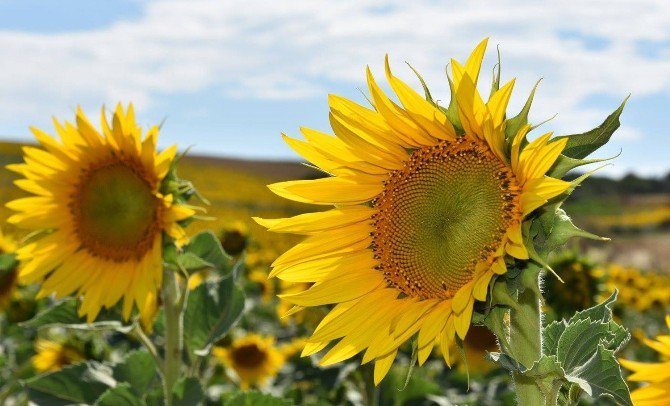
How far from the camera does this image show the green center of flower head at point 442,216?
1.76 meters

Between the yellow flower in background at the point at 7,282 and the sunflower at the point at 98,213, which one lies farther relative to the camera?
the yellow flower in background at the point at 7,282

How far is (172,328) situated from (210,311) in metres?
0.18

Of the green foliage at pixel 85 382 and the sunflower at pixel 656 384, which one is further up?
the sunflower at pixel 656 384

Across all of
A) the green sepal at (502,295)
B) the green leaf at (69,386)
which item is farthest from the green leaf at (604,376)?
the green leaf at (69,386)

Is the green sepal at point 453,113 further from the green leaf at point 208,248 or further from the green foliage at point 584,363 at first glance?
the green leaf at point 208,248

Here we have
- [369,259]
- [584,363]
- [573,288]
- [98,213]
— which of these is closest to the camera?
[584,363]

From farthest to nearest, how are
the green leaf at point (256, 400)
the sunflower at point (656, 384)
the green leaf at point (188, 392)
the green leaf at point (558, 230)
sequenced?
1. the green leaf at point (188, 392)
2. the green leaf at point (256, 400)
3. the sunflower at point (656, 384)
4. the green leaf at point (558, 230)

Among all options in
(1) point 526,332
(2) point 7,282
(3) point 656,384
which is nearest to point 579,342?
(1) point 526,332

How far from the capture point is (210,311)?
3207 millimetres

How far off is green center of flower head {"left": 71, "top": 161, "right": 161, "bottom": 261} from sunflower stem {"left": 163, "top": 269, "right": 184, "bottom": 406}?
0.17 meters

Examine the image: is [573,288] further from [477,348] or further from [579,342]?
[579,342]

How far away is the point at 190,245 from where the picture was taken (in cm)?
329

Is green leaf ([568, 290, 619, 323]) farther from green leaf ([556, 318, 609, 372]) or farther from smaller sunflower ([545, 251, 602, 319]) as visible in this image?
smaller sunflower ([545, 251, 602, 319])

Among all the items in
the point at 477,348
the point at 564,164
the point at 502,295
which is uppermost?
the point at 564,164
